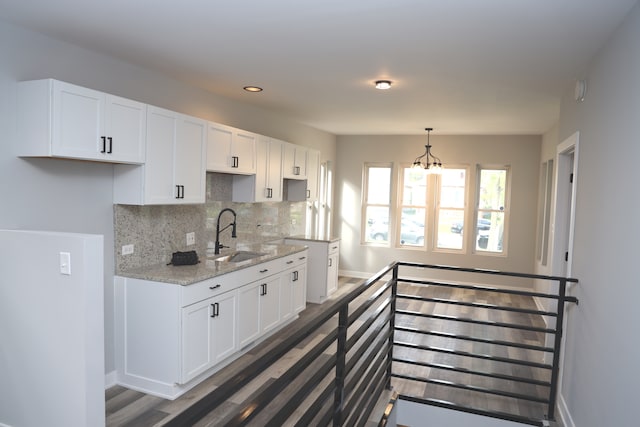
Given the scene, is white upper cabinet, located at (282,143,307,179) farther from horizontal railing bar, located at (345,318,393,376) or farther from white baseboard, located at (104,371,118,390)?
white baseboard, located at (104,371,118,390)

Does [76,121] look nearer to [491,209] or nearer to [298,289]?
[298,289]

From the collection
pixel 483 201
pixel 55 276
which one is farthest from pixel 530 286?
pixel 55 276

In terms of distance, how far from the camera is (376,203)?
26.3 ft

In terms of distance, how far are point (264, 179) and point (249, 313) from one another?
5.34 feet

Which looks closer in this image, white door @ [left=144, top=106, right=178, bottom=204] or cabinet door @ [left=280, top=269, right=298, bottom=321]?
white door @ [left=144, top=106, right=178, bottom=204]

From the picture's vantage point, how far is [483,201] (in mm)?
7410

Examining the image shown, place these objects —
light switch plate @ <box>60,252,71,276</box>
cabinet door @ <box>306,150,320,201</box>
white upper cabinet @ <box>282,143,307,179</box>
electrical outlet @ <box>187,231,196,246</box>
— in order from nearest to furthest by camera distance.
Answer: light switch plate @ <box>60,252,71,276</box> → electrical outlet @ <box>187,231,196,246</box> → white upper cabinet @ <box>282,143,307,179</box> → cabinet door @ <box>306,150,320,201</box>

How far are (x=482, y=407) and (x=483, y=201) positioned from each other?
472 cm

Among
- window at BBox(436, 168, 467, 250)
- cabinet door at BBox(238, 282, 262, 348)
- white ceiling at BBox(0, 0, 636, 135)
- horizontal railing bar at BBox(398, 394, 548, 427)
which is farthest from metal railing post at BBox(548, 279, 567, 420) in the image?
window at BBox(436, 168, 467, 250)

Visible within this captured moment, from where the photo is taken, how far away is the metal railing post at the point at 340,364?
6.57 feet

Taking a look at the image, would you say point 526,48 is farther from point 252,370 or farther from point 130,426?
point 130,426

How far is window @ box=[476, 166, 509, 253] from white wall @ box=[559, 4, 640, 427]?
4240 millimetres

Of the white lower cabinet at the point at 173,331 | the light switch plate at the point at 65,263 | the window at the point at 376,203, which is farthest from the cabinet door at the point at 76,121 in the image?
the window at the point at 376,203

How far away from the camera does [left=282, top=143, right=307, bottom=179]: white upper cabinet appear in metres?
5.50
